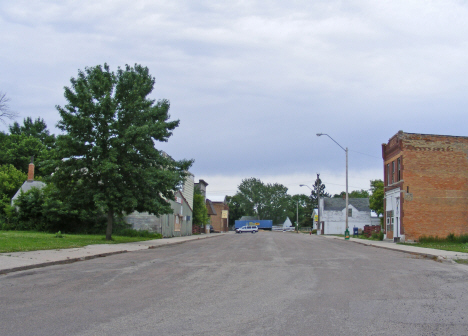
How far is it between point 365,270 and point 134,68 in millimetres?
21521

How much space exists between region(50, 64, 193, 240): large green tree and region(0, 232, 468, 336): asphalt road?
14899 mm

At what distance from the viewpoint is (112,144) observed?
93.5 ft

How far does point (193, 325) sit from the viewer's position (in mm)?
6648

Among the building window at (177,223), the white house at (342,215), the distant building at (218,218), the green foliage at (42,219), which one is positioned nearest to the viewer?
the green foliage at (42,219)

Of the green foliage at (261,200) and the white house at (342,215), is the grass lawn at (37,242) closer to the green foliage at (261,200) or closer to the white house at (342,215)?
the white house at (342,215)

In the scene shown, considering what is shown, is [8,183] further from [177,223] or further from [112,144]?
[112,144]

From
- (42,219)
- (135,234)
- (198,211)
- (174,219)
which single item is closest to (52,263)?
(135,234)

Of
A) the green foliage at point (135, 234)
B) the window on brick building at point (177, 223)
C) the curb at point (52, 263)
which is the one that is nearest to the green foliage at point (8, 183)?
the green foliage at point (135, 234)

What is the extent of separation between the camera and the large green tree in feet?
91.6

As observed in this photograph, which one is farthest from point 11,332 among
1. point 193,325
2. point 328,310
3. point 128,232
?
point 128,232

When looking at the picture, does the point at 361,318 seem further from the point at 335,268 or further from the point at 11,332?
the point at 335,268

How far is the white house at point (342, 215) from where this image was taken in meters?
86.2

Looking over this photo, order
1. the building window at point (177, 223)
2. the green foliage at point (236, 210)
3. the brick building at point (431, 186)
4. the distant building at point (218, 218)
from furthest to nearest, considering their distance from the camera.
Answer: the green foliage at point (236, 210), the distant building at point (218, 218), the building window at point (177, 223), the brick building at point (431, 186)

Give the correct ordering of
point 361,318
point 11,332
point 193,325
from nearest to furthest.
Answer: point 11,332, point 193,325, point 361,318
